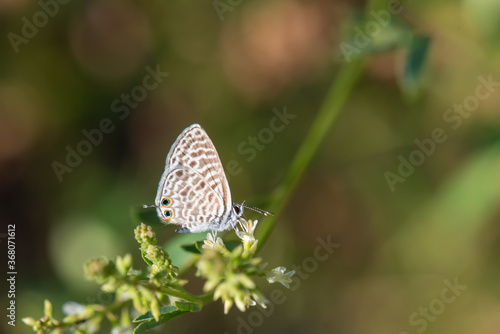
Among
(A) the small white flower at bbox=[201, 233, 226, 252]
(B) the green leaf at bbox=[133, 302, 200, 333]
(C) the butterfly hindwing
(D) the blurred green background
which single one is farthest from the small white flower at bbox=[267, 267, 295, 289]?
(D) the blurred green background

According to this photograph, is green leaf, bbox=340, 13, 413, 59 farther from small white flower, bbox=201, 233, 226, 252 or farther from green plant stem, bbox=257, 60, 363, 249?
small white flower, bbox=201, 233, 226, 252

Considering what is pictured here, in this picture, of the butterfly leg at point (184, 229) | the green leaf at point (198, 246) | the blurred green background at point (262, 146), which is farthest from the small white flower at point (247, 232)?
the blurred green background at point (262, 146)

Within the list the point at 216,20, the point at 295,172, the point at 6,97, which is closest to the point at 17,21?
the point at 6,97

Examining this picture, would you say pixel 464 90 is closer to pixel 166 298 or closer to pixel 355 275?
pixel 355 275

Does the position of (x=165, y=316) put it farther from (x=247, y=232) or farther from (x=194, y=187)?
(x=194, y=187)

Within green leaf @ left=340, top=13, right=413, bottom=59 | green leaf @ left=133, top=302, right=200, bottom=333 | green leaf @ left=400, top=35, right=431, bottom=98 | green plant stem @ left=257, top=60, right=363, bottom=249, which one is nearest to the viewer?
green leaf @ left=133, top=302, right=200, bottom=333
